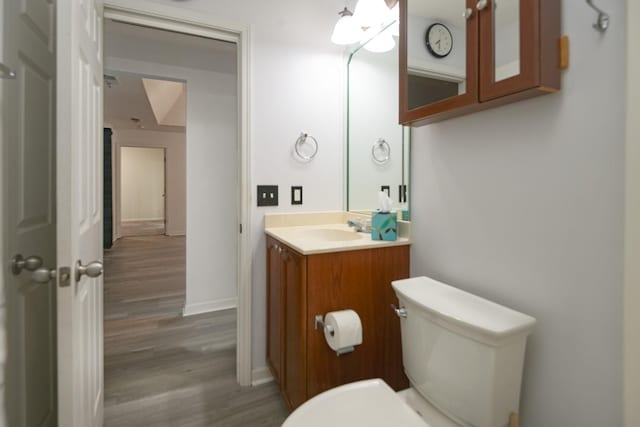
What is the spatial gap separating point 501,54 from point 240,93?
1.30m

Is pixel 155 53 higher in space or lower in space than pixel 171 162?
higher

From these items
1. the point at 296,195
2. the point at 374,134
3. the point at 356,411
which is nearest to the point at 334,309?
the point at 356,411

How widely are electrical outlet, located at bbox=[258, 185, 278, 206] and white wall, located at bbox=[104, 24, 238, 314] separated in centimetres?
131

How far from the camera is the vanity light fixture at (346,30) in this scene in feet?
5.78

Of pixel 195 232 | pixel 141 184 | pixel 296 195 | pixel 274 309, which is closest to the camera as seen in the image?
pixel 274 309

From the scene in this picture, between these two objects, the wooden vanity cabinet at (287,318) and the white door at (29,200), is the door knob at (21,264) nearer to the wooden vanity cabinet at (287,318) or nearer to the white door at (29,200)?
the white door at (29,200)

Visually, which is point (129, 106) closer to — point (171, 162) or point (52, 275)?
point (171, 162)

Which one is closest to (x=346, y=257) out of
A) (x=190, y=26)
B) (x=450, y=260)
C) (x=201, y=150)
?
(x=450, y=260)

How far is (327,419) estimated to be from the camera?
883 mm

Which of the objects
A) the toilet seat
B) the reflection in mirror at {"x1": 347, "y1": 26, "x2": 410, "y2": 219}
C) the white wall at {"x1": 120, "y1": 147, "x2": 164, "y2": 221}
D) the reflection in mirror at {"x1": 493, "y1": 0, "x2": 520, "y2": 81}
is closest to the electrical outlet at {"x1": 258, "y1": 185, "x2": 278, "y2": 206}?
the reflection in mirror at {"x1": 347, "y1": 26, "x2": 410, "y2": 219}

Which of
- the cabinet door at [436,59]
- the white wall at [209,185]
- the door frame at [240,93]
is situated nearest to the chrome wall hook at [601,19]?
the cabinet door at [436,59]

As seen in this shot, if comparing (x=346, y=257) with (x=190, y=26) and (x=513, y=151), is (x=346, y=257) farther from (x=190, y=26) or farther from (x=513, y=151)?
(x=190, y=26)

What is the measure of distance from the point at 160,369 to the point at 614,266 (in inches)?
88.9

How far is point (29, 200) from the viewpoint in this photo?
1.08 meters
